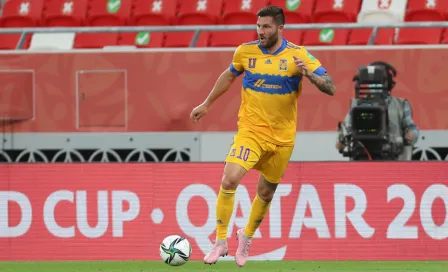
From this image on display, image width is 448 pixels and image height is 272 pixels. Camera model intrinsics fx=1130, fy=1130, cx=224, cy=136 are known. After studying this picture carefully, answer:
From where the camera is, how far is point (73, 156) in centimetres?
1440

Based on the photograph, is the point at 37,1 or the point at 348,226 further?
the point at 37,1

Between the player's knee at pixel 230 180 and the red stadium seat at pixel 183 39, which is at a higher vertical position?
the red stadium seat at pixel 183 39

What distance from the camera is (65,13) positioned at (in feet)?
52.5

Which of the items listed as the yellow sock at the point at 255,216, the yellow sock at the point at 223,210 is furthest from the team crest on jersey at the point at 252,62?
the yellow sock at the point at 255,216

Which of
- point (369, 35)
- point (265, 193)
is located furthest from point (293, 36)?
point (265, 193)

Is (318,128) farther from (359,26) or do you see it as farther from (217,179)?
(217,179)

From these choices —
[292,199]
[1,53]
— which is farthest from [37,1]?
[292,199]

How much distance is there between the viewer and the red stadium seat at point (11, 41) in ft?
51.3

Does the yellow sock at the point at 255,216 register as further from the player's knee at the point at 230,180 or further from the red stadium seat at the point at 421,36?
the red stadium seat at the point at 421,36

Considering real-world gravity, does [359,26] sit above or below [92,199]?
above

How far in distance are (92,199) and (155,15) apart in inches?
204

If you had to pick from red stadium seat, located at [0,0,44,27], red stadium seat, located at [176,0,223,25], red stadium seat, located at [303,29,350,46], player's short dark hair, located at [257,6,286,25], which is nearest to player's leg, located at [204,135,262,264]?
player's short dark hair, located at [257,6,286,25]

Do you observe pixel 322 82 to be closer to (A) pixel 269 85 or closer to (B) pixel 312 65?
(B) pixel 312 65

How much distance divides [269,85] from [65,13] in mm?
7638
